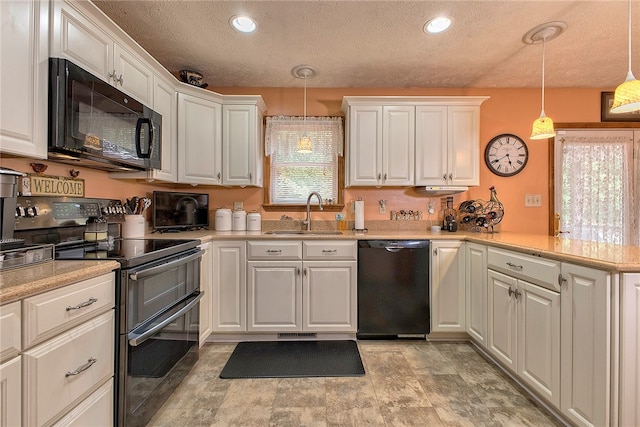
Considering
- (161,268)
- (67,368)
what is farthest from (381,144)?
(67,368)

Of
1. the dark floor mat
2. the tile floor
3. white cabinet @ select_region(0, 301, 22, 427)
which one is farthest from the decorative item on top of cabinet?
white cabinet @ select_region(0, 301, 22, 427)

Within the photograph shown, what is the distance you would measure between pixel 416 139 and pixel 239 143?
5.50 ft

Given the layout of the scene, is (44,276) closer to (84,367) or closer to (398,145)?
(84,367)

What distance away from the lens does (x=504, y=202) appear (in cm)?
298

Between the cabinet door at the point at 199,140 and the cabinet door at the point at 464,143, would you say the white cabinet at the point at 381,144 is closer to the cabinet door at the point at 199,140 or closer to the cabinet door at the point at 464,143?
the cabinet door at the point at 464,143

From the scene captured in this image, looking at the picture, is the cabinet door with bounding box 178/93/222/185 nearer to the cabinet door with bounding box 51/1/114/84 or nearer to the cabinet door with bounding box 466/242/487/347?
the cabinet door with bounding box 51/1/114/84

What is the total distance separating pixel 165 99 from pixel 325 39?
1.34m

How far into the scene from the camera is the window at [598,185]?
2854 millimetres

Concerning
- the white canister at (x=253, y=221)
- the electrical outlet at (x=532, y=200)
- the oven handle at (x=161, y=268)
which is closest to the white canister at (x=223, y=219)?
the white canister at (x=253, y=221)

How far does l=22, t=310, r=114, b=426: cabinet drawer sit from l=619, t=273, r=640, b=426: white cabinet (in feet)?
7.05

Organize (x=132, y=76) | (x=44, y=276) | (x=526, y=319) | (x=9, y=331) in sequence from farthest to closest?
(x=132, y=76), (x=526, y=319), (x=44, y=276), (x=9, y=331)

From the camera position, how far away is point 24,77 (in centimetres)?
117

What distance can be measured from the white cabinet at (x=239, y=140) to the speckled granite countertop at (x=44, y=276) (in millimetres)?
1549

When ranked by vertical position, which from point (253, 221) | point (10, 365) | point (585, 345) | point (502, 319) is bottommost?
point (502, 319)
